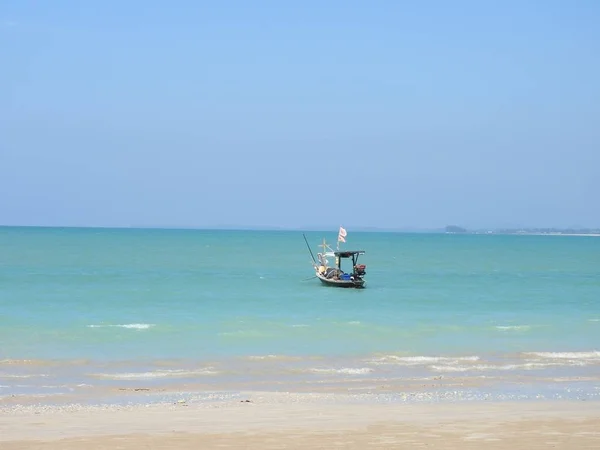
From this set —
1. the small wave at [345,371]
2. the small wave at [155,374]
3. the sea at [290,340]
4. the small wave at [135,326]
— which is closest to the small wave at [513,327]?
the sea at [290,340]

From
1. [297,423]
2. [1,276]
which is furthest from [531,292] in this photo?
[297,423]

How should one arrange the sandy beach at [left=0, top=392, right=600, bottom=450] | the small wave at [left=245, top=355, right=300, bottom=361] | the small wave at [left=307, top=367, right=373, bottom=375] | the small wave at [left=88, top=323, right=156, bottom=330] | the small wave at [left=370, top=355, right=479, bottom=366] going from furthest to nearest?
the small wave at [left=88, top=323, right=156, bottom=330], the small wave at [left=245, top=355, right=300, bottom=361], the small wave at [left=370, top=355, right=479, bottom=366], the small wave at [left=307, top=367, right=373, bottom=375], the sandy beach at [left=0, top=392, right=600, bottom=450]

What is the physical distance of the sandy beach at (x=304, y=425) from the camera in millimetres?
13016

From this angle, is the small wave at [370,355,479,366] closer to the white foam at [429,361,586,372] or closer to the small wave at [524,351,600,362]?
the white foam at [429,361,586,372]

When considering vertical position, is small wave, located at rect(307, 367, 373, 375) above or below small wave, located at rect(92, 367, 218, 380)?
below

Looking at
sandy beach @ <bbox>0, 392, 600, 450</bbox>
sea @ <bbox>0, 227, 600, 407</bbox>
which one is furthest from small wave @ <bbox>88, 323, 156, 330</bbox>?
sandy beach @ <bbox>0, 392, 600, 450</bbox>

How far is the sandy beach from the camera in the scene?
42.7 ft

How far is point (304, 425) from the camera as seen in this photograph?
14.5 metres

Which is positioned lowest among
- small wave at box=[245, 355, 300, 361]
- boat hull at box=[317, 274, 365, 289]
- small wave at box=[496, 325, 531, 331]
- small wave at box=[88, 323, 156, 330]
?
small wave at box=[245, 355, 300, 361]

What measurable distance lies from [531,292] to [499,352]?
2960 centimetres

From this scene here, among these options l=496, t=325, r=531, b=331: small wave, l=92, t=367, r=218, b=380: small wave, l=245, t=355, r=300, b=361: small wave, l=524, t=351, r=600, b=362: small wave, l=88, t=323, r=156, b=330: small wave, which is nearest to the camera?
l=92, t=367, r=218, b=380: small wave

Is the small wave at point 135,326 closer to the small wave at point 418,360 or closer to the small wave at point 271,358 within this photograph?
the small wave at point 271,358

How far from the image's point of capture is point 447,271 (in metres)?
77.7

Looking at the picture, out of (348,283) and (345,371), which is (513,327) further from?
(348,283)
